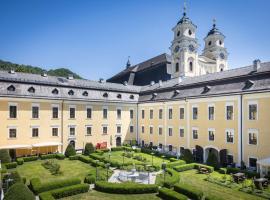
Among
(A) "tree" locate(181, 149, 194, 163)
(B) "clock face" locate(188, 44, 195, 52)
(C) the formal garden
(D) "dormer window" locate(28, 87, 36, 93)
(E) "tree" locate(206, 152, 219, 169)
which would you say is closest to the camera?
(C) the formal garden

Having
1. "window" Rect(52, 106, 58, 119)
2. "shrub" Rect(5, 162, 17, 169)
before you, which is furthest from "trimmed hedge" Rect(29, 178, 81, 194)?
"window" Rect(52, 106, 58, 119)

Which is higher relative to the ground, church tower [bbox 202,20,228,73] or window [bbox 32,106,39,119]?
church tower [bbox 202,20,228,73]

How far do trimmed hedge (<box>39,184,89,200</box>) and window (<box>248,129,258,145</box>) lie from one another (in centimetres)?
1808

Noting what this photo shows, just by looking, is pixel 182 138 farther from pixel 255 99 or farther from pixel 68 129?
pixel 68 129

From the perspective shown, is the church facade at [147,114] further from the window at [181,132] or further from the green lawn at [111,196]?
the green lawn at [111,196]

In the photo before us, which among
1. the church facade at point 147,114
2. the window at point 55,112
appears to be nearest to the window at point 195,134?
the church facade at point 147,114

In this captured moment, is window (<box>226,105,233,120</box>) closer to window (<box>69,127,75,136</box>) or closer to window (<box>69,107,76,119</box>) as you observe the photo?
window (<box>69,107,76,119</box>)

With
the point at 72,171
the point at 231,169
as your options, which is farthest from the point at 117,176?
the point at 231,169

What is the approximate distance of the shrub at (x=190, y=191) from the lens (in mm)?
16422

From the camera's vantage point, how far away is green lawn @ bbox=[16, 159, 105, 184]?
2280 centimetres

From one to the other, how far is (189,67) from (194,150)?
88.4ft

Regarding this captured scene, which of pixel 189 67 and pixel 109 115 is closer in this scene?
pixel 109 115

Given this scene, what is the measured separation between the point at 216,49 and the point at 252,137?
133ft

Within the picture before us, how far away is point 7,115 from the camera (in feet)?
99.8
